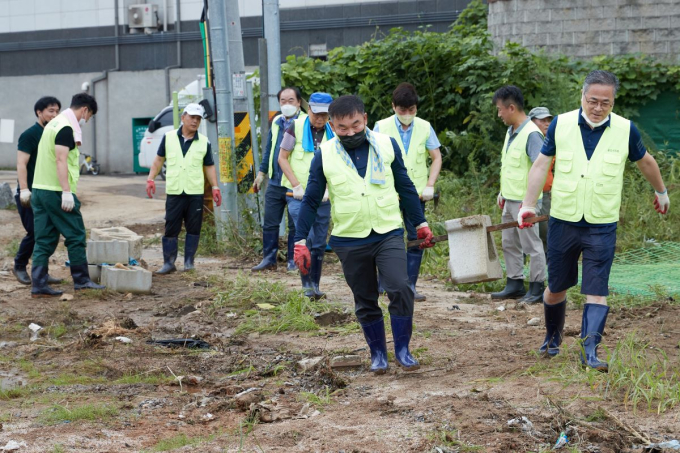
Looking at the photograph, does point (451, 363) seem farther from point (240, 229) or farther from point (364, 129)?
point (240, 229)

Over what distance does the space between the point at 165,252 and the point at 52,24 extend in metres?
21.2

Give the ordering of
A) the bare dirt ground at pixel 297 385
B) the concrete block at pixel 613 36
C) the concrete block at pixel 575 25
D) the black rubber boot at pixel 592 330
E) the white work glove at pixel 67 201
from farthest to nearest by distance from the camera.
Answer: the concrete block at pixel 575 25
the concrete block at pixel 613 36
the white work glove at pixel 67 201
the black rubber boot at pixel 592 330
the bare dirt ground at pixel 297 385

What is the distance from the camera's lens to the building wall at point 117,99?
27.1 metres

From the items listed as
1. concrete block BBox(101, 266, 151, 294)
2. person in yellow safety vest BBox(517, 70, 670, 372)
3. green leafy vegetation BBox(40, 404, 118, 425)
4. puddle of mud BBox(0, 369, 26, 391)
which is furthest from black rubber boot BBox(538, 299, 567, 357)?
concrete block BBox(101, 266, 151, 294)

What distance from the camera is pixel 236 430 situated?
4652mm

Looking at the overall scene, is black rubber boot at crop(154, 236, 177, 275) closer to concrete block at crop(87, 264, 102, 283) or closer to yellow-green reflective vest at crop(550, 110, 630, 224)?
concrete block at crop(87, 264, 102, 283)

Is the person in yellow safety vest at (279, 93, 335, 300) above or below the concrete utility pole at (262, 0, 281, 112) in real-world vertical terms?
below

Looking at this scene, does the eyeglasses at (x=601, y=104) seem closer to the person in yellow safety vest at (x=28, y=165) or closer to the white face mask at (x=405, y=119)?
the white face mask at (x=405, y=119)

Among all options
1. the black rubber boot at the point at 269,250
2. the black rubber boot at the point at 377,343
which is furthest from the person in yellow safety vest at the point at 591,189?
the black rubber boot at the point at 269,250

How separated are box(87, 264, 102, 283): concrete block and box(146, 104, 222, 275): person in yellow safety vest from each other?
77cm

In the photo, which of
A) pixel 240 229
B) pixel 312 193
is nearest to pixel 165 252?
pixel 240 229

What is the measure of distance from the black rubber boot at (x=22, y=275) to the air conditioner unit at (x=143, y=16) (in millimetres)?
18707

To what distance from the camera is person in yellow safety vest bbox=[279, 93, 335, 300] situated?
27.0 ft

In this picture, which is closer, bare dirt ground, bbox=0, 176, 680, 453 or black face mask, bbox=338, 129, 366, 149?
bare dirt ground, bbox=0, 176, 680, 453
